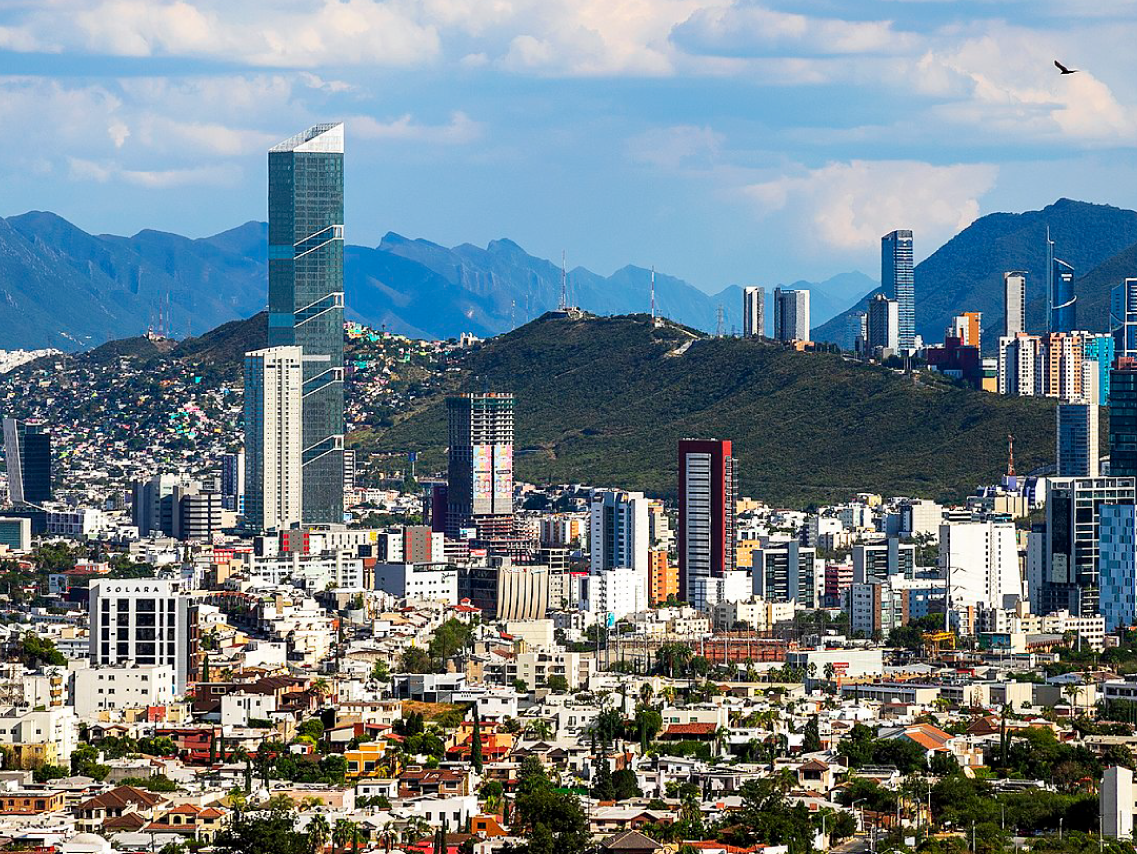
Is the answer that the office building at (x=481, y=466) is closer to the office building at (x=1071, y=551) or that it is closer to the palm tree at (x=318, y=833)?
the office building at (x=1071, y=551)

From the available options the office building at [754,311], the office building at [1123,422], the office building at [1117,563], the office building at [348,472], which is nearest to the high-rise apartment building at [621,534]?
the office building at [1117,563]

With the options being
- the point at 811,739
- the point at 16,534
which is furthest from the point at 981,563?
the point at 811,739

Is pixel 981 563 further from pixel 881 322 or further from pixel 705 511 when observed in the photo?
pixel 881 322

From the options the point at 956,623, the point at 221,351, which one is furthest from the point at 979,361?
the point at 956,623

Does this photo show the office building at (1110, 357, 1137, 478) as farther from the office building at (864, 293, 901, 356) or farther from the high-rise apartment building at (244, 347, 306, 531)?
the office building at (864, 293, 901, 356)

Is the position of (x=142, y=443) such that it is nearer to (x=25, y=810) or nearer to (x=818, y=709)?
(x=818, y=709)

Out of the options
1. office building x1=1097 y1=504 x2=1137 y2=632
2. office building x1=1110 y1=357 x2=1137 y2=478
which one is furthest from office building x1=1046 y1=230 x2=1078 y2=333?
office building x1=1097 y1=504 x2=1137 y2=632

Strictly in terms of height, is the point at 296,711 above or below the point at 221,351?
below
